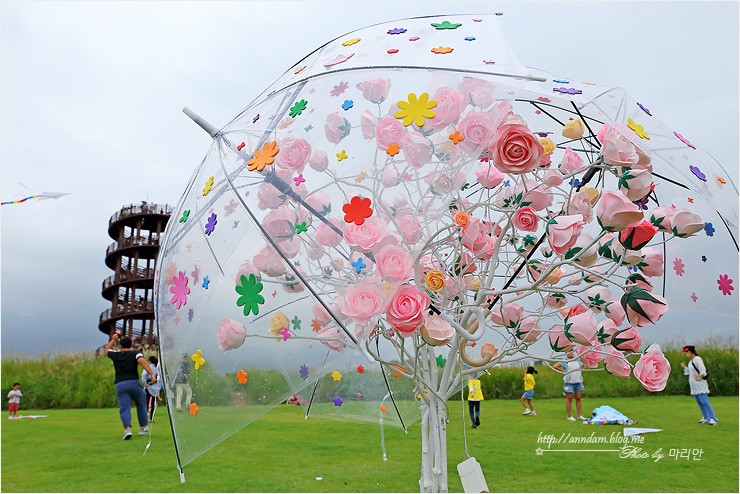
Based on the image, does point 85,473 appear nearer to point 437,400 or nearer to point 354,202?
point 437,400

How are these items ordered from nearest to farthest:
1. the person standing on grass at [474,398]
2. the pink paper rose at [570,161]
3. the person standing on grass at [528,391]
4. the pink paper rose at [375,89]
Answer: the pink paper rose at [375,89], the pink paper rose at [570,161], the person standing on grass at [474,398], the person standing on grass at [528,391]

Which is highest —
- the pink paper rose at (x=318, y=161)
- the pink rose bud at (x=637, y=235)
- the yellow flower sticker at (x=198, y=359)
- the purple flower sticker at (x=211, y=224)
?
the pink paper rose at (x=318, y=161)

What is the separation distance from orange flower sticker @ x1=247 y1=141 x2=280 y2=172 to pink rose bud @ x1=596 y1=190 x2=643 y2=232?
3.64ft

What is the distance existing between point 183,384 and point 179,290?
0.37 metres

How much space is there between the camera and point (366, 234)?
170 cm

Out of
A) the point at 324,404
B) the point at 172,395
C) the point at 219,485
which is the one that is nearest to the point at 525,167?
the point at 172,395

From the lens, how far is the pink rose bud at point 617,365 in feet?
7.11

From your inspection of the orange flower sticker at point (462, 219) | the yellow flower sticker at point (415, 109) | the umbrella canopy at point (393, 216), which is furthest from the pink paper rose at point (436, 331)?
the yellow flower sticker at point (415, 109)

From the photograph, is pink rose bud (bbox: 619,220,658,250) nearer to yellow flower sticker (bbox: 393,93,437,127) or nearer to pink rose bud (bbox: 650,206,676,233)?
pink rose bud (bbox: 650,206,676,233)

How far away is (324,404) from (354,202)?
6.11 ft

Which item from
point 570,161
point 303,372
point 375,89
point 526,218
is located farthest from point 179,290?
point 570,161

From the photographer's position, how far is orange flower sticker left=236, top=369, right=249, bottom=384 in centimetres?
192

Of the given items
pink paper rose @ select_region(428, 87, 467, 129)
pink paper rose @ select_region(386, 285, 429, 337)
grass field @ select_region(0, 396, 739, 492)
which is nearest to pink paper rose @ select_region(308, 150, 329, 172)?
pink paper rose @ select_region(428, 87, 467, 129)

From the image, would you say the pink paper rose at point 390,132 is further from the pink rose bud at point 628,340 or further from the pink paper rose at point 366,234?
the pink rose bud at point 628,340
